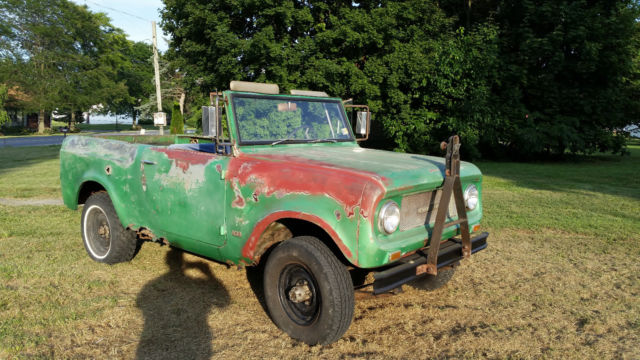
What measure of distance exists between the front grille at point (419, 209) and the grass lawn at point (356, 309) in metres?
0.78

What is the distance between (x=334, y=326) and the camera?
10.3 feet

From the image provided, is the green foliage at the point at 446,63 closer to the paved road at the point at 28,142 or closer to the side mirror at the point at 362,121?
the side mirror at the point at 362,121

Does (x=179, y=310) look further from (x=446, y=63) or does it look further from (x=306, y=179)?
(x=446, y=63)

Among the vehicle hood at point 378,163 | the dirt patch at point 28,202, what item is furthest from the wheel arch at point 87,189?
the dirt patch at point 28,202

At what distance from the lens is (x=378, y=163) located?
3.61 meters

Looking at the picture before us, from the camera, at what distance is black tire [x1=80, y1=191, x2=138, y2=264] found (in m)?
4.93

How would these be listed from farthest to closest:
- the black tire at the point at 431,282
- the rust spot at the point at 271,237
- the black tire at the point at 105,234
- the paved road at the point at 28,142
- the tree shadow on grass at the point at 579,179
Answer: the paved road at the point at 28,142, the tree shadow on grass at the point at 579,179, the black tire at the point at 105,234, the black tire at the point at 431,282, the rust spot at the point at 271,237

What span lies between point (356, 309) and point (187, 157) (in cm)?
214

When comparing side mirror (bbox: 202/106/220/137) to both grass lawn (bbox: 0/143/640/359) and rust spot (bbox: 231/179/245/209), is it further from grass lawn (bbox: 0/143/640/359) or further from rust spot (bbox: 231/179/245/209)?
grass lawn (bbox: 0/143/640/359)

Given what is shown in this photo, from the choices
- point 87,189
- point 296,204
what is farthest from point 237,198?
Answer: point 87,189

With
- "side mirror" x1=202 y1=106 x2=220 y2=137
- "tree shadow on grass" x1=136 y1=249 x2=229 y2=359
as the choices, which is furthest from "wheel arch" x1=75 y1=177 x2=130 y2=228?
"side mirror" x1=202 y1=106 x2=220 y2=137

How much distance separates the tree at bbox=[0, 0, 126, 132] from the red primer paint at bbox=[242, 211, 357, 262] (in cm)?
4776

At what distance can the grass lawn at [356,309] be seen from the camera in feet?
10.9

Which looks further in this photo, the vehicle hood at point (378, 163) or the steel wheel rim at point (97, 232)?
the steel wheel rim at point (97, 232)
